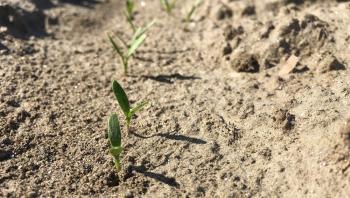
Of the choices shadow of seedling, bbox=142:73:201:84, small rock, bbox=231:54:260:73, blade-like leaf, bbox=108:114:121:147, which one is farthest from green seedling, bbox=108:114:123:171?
small rock, bbox=231:54:260:73

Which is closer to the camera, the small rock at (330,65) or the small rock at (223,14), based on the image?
the small rock at (330,65)

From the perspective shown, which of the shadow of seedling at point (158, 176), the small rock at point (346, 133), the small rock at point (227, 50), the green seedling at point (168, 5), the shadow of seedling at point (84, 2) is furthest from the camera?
the shadow of seedling at point (84, 2)

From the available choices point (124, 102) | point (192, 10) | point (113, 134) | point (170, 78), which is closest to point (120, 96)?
point (124, 102)

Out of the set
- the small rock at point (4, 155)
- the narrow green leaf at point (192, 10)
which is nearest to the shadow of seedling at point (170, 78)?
the narrow green leaf at point (192, 10)

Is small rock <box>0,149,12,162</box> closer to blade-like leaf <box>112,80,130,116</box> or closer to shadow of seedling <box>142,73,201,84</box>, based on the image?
blade-like leaf <box>112,80,130,116</box>

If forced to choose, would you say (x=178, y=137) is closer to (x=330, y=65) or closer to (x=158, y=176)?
(x=158, y=176)

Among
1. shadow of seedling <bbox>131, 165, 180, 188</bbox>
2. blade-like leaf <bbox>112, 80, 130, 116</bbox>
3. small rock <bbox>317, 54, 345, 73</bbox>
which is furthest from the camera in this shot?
small rock <bbox>317, 54, 345, 73</bbox>

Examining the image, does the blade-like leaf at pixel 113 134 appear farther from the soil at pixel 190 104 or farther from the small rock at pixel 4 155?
the small rock at pixel 4 155

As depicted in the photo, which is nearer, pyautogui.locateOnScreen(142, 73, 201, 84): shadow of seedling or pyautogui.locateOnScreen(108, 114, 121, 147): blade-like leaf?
pyautogui.locateOnScreen(108, 114, 121, 147): blade-like leaf
